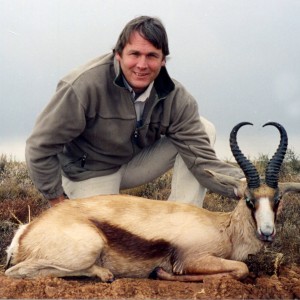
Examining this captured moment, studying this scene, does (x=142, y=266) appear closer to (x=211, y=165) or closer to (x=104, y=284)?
(x=104, y=284)

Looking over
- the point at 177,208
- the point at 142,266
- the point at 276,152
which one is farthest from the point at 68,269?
the point at 276,152

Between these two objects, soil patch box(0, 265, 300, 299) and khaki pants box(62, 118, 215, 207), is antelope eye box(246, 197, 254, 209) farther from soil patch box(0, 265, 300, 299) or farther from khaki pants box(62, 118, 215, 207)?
khaki pants box(62, 118, 215, 207)

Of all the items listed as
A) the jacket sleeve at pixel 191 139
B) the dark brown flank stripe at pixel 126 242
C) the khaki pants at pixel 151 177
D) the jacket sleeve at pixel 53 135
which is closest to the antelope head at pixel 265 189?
the dark brown flank stripe at pixel 126 242

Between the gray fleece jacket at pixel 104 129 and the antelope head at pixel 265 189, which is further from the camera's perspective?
the gray fleece jacket at pixel 104 129

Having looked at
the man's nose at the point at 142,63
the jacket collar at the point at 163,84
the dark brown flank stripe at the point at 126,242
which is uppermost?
the man's nose at the point at 142,63

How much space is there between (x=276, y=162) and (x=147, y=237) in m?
1.46

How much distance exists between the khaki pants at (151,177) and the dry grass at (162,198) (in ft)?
2.63

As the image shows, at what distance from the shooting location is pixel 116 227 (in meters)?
5.16

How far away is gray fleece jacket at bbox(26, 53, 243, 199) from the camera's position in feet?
20.2

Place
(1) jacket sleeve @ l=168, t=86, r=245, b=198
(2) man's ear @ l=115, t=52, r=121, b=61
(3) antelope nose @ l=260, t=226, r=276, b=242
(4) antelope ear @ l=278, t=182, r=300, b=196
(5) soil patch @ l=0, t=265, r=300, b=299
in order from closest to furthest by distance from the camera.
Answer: (5) soil patch @ l=0, t=265, r=300, b=299 < (3) antelope nose @ l=260, t=226, r=276, b=242 < (4) antelope ear @ l=278, t=182, r=300, b=196 < (2) man's ear @ l=115, t=52, r=121, b=61 < (1) jacket sleeve @ l=168, t=86, r=245, b=198

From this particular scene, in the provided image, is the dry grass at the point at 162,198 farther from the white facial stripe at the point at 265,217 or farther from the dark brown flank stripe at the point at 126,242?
the dark brown flank stripe at the point at 126,242

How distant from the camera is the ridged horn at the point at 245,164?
17.1 feet

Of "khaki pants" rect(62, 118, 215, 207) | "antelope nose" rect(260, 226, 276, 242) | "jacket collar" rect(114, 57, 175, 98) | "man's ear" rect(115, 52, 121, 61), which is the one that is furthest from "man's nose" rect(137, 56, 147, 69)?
"antelope nose" rect(260, 226, 276, 242)

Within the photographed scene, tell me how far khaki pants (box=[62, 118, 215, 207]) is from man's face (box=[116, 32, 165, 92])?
130cm
